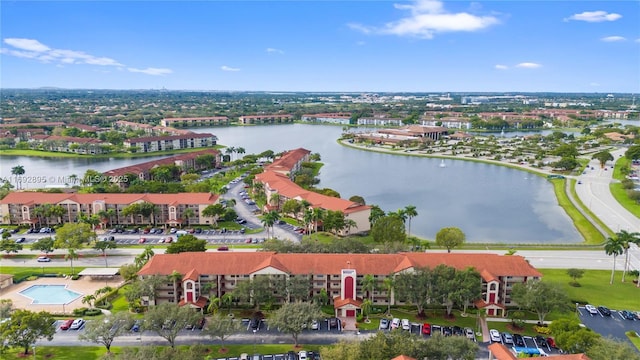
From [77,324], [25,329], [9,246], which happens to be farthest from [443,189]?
[25,329]

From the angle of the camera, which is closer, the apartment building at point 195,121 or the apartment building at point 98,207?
the apartment building at point 98,207

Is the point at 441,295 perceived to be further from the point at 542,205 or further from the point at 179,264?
the point at 542,205

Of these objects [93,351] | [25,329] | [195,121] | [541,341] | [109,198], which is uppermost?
[195,121]

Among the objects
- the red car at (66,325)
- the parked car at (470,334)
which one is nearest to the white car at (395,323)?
the parked car at (470,334)

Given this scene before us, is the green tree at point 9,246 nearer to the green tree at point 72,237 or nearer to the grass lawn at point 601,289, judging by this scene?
the green tree at point 72,237

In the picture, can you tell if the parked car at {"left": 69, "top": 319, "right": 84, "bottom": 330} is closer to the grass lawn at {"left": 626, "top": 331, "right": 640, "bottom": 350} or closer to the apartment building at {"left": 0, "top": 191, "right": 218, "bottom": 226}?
the apartment building at {"left": 0, "top": 191, "right": 218, "bottom": 226}

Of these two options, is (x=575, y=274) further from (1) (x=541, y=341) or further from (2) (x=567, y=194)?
(2) (x=567, y=194)

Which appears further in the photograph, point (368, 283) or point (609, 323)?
point (368, 283)

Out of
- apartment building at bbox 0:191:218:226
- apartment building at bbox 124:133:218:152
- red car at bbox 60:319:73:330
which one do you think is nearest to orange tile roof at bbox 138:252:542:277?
red car at bbox 60:319:73:330
